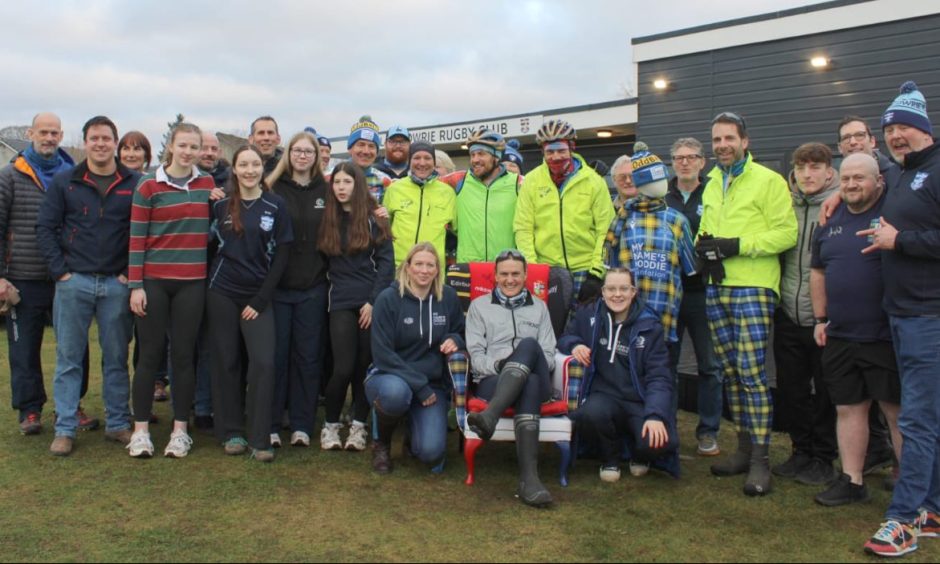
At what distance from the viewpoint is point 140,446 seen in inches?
179

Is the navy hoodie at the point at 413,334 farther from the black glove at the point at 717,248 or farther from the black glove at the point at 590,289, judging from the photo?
the black glove at the point at 717,248

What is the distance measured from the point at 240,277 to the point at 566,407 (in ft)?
6.72

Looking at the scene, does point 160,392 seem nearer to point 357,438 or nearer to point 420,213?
point 357,438

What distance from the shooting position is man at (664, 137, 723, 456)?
4754 mm

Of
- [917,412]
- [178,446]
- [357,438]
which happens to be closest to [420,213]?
[357,438]

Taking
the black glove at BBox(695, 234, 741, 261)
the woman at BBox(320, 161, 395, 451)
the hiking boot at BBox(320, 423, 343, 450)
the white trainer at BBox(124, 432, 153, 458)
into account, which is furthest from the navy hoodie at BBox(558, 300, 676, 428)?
the white trainer at BBox(124, 432, 153, 458)

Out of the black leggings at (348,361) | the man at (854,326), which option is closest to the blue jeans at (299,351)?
the black leggings at (348,361)

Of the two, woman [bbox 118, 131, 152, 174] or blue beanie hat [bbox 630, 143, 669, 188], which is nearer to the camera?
blue beanie hat [bbox 630, 143, 669, 188]

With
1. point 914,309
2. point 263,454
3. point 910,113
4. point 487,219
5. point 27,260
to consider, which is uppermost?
point 910,113

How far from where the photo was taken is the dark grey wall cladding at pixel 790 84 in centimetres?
1069

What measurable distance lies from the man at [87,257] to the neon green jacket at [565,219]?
8.17 ft

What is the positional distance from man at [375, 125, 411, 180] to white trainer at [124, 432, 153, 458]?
2.52m

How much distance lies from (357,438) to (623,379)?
1.69 metres

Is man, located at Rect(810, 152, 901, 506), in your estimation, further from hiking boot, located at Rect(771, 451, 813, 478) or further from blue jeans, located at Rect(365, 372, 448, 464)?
blue jeans, located at Rect(365, 372, 448, 464)
